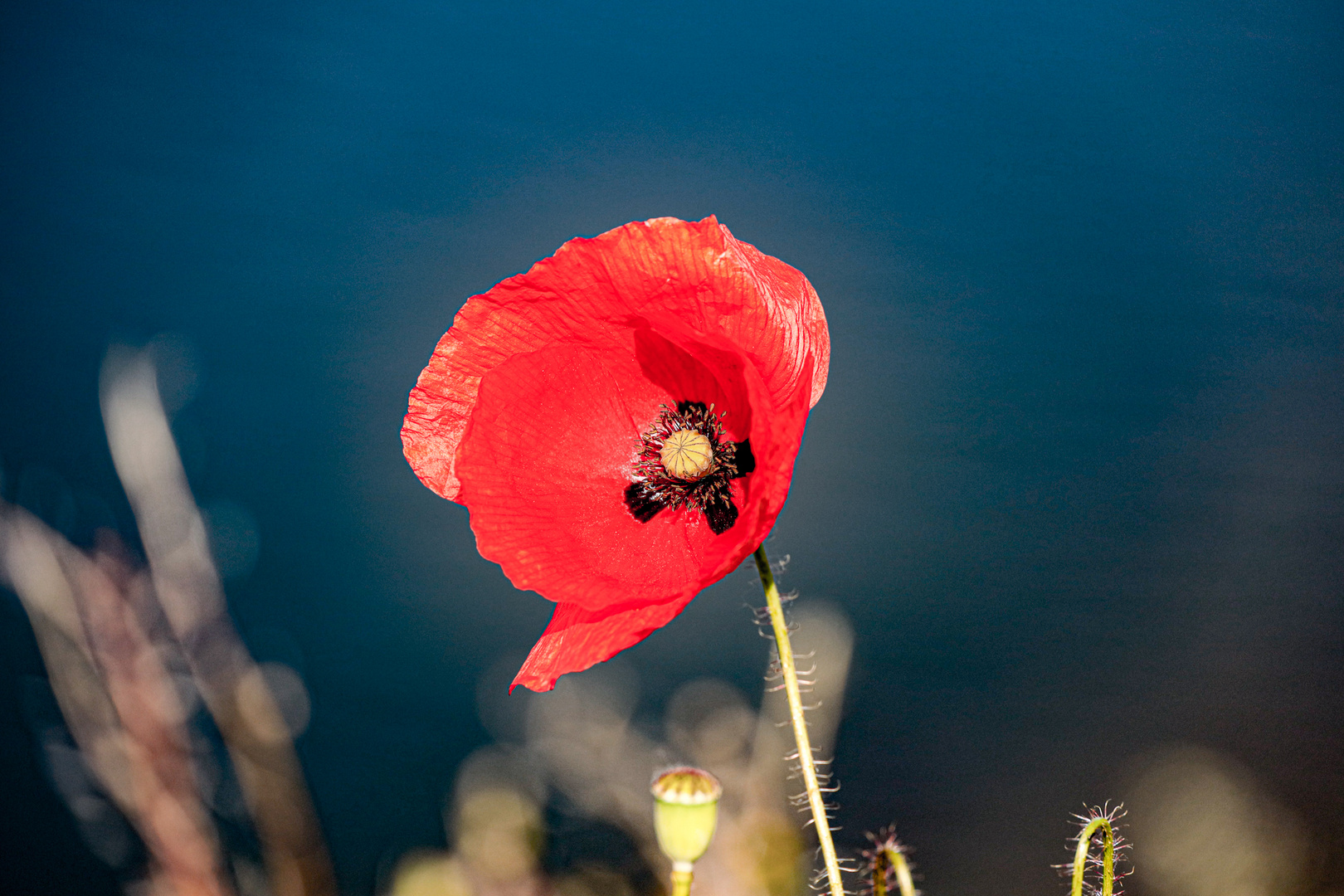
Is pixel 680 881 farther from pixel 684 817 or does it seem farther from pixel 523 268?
pixel 523 268

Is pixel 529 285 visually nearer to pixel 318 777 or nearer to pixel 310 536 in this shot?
pixel 310 536

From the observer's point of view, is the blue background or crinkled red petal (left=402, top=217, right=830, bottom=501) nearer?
crinkled red petal (left=402, top=217, right=830, bottom=501)

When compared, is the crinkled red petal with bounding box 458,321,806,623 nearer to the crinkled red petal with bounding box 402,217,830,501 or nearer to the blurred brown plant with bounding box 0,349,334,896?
the crinkled red petal with bounding box 402,217,830,501

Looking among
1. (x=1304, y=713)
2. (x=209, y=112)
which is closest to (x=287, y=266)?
(x=209, y=112)

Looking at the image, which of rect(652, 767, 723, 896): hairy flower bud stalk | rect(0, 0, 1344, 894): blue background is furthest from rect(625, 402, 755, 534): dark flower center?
rect(0, 0, 1344, 894): blue background

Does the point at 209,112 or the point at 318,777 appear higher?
the point at 209,112

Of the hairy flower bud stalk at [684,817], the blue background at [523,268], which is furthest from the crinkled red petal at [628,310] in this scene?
the blue background at [523,268]

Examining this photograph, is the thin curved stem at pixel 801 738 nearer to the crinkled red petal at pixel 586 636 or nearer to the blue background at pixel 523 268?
the crinkled red petal at pixel 586 636
